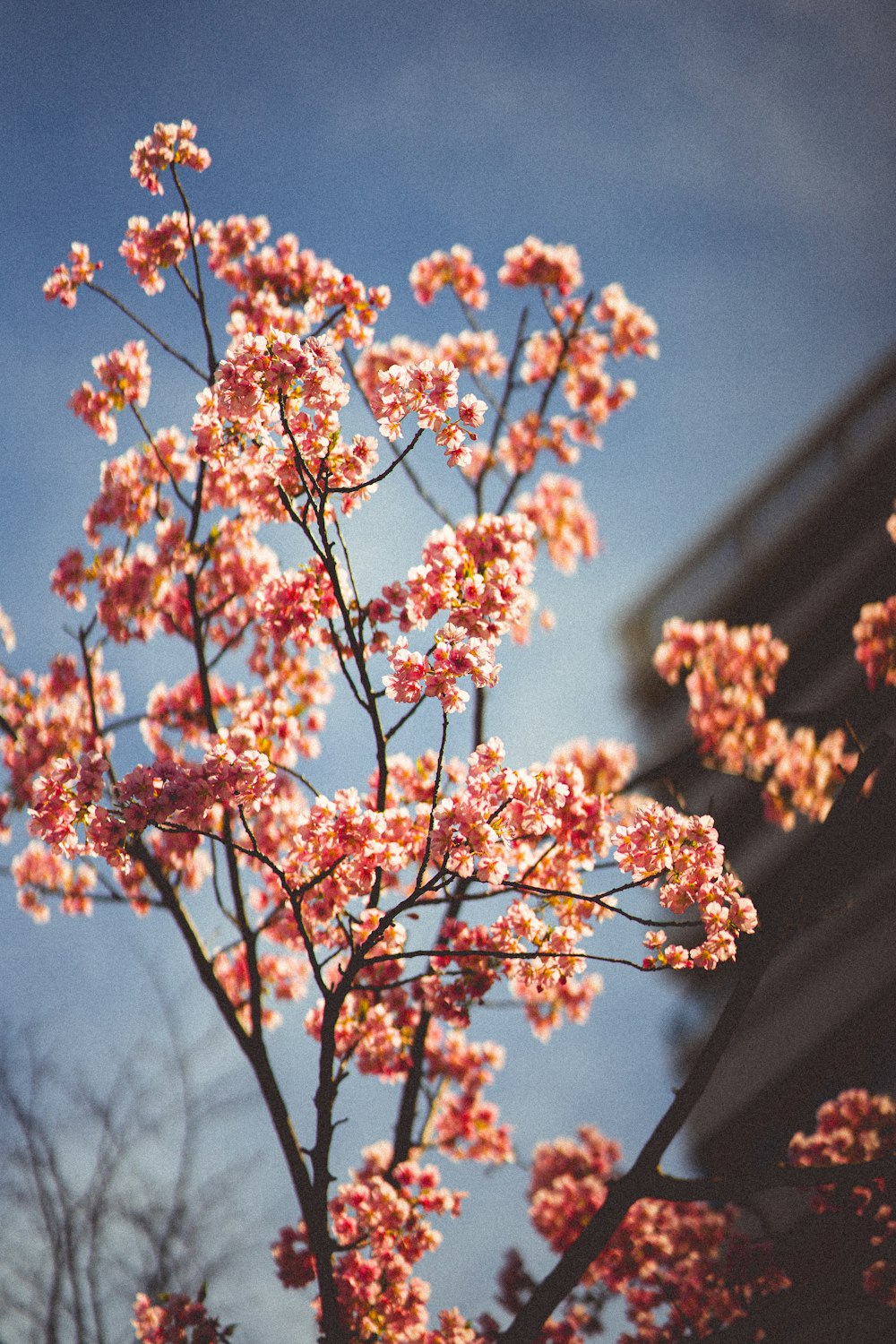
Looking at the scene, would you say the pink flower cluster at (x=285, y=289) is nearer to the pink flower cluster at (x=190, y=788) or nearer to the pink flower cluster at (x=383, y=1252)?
the pink flower cluster at (x=190, y=788)

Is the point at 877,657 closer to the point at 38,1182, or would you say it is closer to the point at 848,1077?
the point at 38,1182

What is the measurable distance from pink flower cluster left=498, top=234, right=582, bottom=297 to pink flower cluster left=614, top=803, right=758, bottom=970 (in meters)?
6.45

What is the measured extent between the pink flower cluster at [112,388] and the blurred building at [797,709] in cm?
1413

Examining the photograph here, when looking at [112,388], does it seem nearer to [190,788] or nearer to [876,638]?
[190,788]

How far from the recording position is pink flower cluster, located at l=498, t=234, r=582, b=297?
9062mm

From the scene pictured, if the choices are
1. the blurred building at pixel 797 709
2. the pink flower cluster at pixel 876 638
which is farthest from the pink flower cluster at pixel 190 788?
the blurred building at pixel 797 709

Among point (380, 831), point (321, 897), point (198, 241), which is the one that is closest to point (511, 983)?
point (321, 897)

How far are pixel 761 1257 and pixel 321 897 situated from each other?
6074mm

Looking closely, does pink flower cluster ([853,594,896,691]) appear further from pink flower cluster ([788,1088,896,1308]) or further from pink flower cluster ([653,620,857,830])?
pink flower cluster ([788,1088,896,1308])

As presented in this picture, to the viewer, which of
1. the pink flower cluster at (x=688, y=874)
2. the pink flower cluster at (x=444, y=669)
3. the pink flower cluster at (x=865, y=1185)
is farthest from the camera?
the pink flower cluster at (x=865, y=1185)

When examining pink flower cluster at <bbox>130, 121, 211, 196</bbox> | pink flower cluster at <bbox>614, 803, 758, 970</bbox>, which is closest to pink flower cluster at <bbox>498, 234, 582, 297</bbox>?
pink flower cluster at <bbox>130, 121, 211, 196</bbox>

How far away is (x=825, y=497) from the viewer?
29547 mm

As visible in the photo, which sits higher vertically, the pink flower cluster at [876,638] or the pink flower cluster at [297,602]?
the pink flower cluster at [297,602]

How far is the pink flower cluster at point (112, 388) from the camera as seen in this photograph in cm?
671
